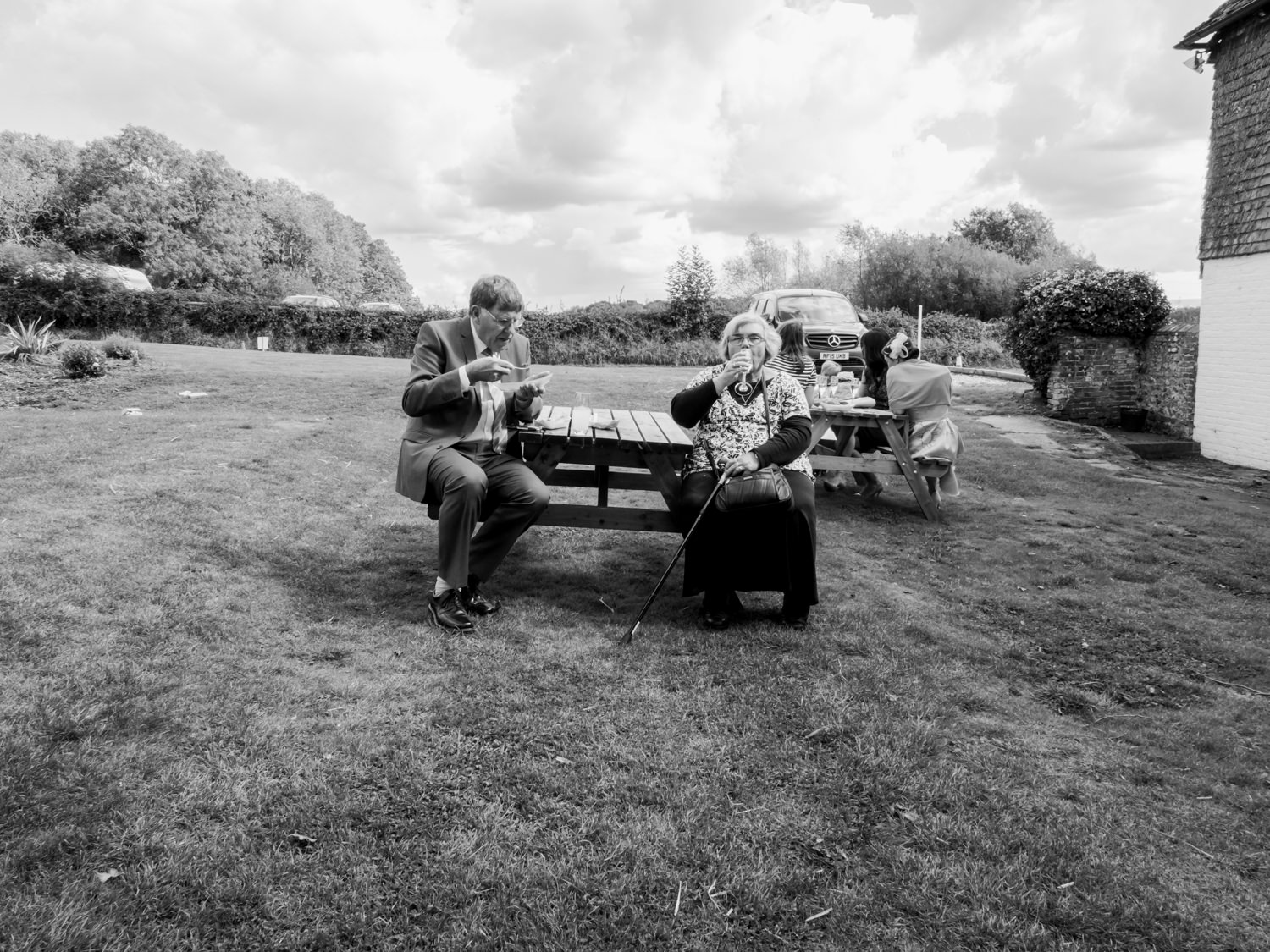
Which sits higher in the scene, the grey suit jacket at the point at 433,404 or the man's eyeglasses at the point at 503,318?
the man's eyeglasses at the point at 503,318

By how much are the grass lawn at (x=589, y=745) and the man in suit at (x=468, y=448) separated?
0.31 metres

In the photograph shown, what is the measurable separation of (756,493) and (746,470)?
0.21 metres

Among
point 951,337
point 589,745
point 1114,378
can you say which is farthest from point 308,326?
point 589,745

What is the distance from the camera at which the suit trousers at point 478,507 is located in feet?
13.7

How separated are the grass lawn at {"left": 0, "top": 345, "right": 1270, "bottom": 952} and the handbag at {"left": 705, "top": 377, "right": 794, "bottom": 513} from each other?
0.63m

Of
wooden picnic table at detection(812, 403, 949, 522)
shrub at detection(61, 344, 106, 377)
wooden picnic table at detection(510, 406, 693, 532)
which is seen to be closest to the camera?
wooden picnic table at detection(510, 406, 693, 532)

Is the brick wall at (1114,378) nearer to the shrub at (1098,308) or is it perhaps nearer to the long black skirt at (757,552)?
the shrub at (1098,308)

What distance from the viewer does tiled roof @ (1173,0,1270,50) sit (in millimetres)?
11172

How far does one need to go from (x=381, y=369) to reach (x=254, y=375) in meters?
2.88

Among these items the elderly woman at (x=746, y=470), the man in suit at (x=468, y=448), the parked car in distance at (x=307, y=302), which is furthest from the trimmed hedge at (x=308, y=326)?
the man in suit at (x=468, y=448)

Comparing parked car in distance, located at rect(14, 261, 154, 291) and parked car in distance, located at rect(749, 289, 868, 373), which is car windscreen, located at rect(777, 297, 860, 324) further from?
parked car in distance, located at rect(14, 261, 154, 291)

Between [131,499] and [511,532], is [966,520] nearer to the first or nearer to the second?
[511,532]

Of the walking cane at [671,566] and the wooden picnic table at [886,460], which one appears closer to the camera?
the walking cane at [671,566]

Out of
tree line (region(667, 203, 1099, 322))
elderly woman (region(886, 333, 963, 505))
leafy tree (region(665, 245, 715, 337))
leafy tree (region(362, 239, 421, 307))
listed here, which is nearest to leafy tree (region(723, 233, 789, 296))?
tree line (region(667, 203, 1099, 322))
